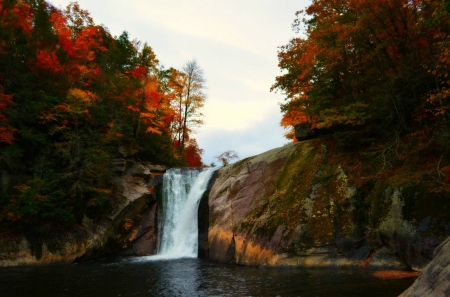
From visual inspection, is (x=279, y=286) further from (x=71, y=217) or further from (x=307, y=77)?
(x=71, y=217)

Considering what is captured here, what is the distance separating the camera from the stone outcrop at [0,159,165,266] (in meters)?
15.5

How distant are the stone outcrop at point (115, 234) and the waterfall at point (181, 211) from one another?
2.62 ft

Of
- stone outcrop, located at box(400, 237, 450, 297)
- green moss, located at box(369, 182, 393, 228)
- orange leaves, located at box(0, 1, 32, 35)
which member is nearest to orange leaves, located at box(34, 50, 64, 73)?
orange leaves, located at box(0, 1, 32, 35)

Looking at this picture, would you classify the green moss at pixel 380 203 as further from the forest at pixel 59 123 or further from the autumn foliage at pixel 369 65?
the forest at pixel 59 123

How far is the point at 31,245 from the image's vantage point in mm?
15742

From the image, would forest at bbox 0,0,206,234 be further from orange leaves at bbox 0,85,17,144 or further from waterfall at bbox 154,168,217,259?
waterfall at bbox 154,168,217,259

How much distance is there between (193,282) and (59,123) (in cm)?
1441

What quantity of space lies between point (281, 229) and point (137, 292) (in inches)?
275

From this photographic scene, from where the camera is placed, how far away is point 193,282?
1048 centimetres

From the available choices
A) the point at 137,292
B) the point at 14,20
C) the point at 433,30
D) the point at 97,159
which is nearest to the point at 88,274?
the point at 137,292

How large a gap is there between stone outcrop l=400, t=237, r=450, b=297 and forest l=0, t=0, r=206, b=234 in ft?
53.9

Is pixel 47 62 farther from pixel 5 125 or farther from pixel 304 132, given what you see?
pixel 304 132

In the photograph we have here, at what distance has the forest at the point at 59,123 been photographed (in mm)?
16375

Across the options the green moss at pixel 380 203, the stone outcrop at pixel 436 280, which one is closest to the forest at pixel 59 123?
the green moss at pixel 380 203
